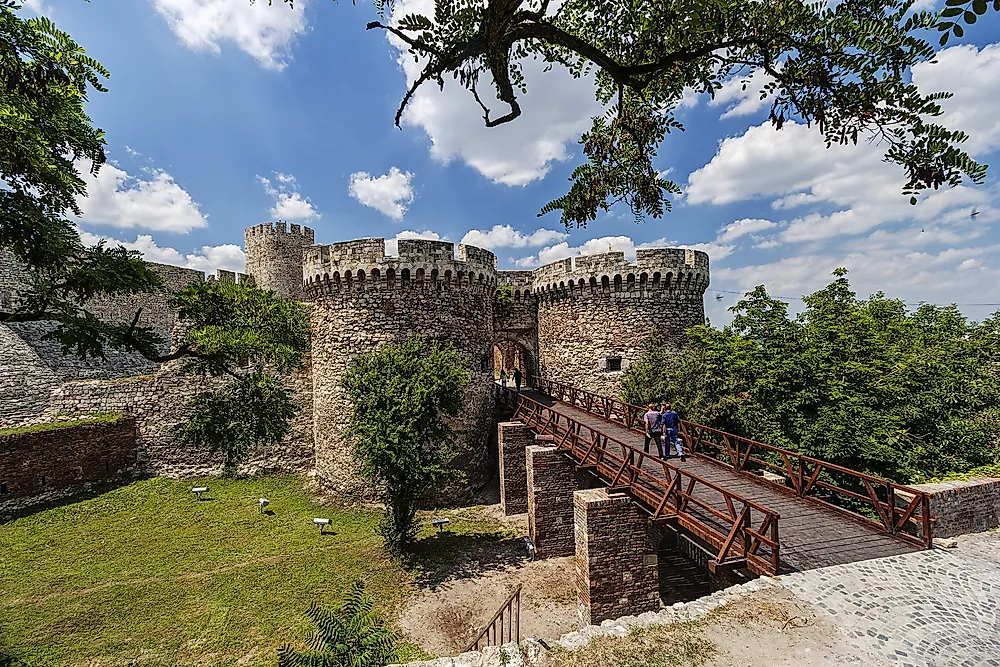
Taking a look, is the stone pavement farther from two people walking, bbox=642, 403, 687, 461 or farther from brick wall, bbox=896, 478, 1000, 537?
two people walking, bbox=642, 403, 687, 461

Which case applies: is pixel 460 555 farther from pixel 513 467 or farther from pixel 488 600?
pixel 513 467

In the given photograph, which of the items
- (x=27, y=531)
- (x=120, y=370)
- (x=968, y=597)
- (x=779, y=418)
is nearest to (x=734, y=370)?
(x=779, y=418)

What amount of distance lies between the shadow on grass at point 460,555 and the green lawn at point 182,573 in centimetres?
9

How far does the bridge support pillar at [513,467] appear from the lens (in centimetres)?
1372

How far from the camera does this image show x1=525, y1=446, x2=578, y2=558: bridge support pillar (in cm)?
1165

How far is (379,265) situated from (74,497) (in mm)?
11946

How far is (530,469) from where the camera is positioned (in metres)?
12.0

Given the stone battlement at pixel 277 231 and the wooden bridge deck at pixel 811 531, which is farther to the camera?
the stone battlement at pixel 277 231

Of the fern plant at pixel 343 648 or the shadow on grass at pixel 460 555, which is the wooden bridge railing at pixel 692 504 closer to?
the shadow on grass at pixel 460 555

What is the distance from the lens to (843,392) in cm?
1143

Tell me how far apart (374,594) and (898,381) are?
14.5 meters

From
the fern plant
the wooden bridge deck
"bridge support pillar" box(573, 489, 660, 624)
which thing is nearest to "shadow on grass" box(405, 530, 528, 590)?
"bridge support pillar" box(573, 489, 660, 624)

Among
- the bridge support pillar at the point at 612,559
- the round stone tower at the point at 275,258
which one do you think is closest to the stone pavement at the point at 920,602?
the bridge support pillar at the point at 612,559

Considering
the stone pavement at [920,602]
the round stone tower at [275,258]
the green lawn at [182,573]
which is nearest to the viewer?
the stone pavement at [920,602]
